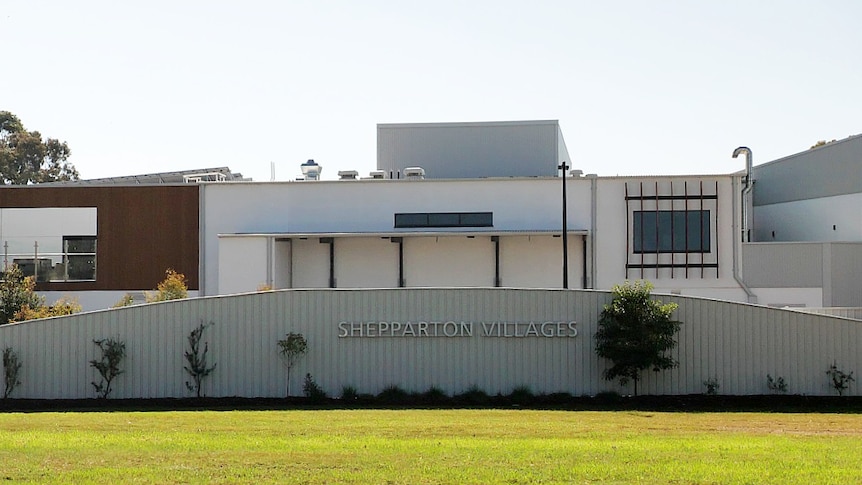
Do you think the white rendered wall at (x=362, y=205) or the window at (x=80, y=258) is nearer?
the white rendered wall at (x=362, y=205)

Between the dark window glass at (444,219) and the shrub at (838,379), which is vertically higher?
the dark window glass at (444,219)

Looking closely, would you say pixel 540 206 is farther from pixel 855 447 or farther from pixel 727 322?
pixel 855 447

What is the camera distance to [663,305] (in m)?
28.0

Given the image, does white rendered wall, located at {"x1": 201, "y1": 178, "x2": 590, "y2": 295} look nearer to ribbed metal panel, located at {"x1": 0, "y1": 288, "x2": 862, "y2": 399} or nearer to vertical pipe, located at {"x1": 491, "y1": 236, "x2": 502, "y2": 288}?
vertical pipe, located at {"x1": 491, "y1": 236, "x2": 502, "y2": 288}

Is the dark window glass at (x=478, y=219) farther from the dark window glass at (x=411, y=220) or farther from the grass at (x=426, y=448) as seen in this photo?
the grass at (x=426, y=448)

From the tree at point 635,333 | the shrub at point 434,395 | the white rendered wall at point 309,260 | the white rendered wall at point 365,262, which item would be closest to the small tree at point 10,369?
the shrub at point 434,395

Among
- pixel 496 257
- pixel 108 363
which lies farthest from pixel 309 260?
pixel 108 363

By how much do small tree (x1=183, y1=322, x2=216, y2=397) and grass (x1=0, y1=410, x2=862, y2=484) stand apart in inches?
182

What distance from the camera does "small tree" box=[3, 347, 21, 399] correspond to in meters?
28.4

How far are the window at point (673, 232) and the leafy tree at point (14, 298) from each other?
24570 millimetres

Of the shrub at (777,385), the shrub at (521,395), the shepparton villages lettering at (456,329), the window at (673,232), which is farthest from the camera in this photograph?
the window at (673,232)

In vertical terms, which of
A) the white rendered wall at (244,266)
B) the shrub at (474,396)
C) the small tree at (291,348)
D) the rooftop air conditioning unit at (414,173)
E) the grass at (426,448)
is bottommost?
the shrub at (474,396)

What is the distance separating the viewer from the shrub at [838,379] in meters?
28.2

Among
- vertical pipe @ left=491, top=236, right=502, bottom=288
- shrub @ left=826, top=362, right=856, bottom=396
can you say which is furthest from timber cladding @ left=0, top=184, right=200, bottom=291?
Answer: shrub @ left=826, top=362, right=856, bottom=396
